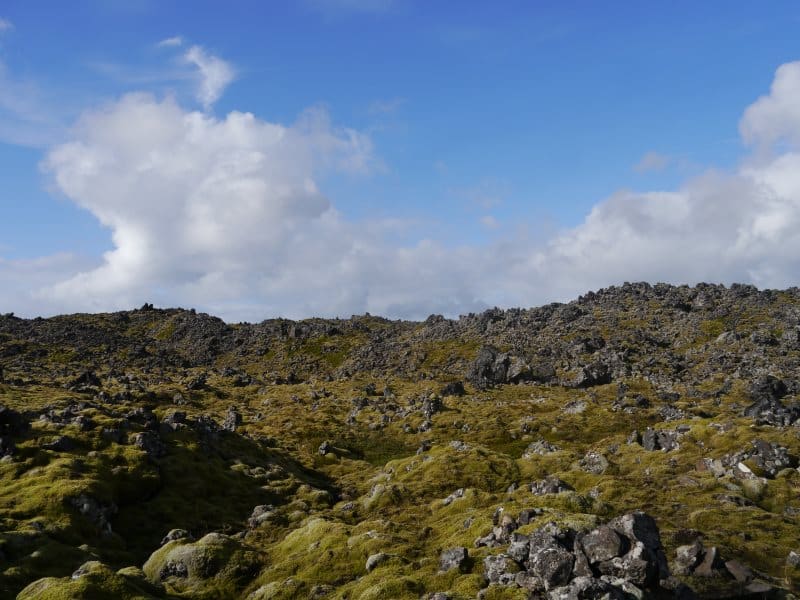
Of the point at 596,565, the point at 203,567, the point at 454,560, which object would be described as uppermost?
the point at 596,565

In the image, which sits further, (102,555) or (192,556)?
(102,555)

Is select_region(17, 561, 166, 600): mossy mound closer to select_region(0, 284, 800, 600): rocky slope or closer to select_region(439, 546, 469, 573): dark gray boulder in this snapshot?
select_region(0, 284, 800, 600): rocky slope

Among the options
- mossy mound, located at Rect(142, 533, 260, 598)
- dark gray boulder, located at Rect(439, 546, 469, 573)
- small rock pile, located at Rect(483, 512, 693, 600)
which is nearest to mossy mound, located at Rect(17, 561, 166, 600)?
mossy mound, located at Rect(142, 533, 260, 598)

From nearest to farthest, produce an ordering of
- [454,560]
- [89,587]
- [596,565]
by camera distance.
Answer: [596,565], [89,587], [454,560]

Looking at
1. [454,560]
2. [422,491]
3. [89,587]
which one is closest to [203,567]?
[89,587]

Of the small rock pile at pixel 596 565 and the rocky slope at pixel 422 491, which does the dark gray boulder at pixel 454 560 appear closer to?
the rocky slope at pixel 422 491

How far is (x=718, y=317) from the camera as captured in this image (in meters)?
194

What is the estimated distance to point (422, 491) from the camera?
7719 cm

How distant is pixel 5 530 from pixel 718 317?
211124 millimetres

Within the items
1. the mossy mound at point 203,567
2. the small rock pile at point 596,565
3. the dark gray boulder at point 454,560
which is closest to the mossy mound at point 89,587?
the mossy mound at point 203,567

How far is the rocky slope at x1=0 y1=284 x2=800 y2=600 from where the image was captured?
36.5 m

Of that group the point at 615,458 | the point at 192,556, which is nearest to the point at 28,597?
the point at 192,556

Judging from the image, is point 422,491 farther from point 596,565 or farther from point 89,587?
point 89,587

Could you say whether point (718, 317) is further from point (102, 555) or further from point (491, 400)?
point (102, 555)
